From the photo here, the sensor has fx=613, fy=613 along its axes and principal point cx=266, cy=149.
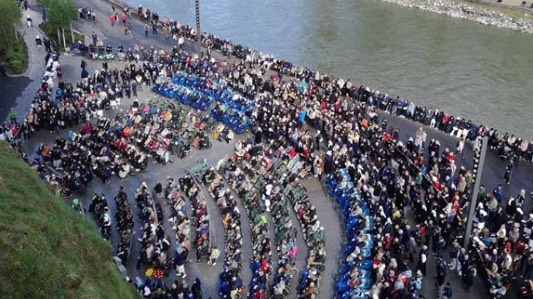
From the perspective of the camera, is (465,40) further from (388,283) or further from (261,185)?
(388,283)

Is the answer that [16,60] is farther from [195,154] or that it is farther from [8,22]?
[195,154]

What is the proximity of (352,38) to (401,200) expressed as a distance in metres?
32.7

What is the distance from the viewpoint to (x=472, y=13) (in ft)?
196

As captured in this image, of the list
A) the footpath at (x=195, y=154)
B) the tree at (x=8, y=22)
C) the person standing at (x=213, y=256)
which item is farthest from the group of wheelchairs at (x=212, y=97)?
the tree at (x=8, y=22)

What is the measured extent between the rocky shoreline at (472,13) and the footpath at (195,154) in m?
27.7

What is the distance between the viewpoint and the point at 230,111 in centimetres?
3391

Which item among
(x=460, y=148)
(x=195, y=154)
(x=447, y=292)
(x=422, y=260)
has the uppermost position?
(x=422, y=260)

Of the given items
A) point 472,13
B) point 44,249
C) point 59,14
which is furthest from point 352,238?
point 472,13

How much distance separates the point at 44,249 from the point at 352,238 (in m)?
12.5

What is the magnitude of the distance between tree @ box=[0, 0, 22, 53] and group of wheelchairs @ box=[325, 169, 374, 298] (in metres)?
26.3

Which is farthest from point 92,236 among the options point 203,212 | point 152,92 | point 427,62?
point 427,62

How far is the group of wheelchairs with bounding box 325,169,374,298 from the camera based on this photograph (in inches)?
840

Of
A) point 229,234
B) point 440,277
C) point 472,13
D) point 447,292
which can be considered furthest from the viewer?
point 472,13

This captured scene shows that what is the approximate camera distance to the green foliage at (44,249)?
13906 mm
